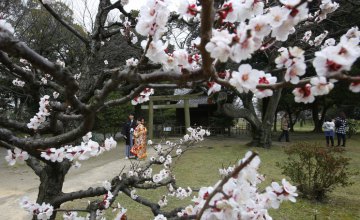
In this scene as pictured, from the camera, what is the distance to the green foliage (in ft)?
25.1

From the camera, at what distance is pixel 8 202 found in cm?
810

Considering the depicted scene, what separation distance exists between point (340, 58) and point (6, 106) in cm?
2377

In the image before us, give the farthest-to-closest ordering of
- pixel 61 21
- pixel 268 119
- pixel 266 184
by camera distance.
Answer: pixel 268 119 < pixel 266 184 < pixel 61 21

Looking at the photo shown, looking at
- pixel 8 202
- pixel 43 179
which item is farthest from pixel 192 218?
pixel 8 202

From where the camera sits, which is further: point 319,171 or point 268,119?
point 268,119

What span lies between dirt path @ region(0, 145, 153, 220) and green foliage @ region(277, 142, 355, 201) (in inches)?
202

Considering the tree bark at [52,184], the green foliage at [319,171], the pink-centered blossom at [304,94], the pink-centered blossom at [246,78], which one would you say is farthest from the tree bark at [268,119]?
the pink-centered blossom at [246,78]

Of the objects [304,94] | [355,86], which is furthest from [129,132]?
[355,86]

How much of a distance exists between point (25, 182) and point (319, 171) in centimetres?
795

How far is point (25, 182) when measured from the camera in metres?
10.3

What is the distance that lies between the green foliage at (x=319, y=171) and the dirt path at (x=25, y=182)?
5.14 meters

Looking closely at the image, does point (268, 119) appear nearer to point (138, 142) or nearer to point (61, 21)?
point (138, 142)

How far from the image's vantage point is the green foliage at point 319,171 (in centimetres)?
765

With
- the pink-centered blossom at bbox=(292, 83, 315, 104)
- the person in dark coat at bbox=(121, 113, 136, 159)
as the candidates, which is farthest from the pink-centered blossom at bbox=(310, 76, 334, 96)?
the person in dark coat at bbox=(121, 113, 136, 159)
